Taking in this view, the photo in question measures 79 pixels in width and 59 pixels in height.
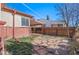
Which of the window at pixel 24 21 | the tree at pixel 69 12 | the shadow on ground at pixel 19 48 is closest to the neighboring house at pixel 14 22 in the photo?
the window at pixel 24 21

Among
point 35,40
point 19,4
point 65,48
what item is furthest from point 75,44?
point 19,4

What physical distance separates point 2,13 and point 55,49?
30.7 inches

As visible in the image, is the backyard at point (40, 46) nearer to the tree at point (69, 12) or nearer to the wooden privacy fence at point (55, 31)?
the wooden privacy fence at point (55, 31)

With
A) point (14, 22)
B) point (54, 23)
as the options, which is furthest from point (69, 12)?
point (14, 22)

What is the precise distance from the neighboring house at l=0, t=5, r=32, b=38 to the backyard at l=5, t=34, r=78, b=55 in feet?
0.25

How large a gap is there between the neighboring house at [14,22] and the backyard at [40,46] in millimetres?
76

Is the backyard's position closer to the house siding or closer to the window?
the house siding

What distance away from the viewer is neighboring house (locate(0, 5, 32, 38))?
398cm

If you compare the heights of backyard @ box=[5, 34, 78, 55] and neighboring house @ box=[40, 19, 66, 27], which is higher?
neighboring house @ box=[40, 19, 66, 27]

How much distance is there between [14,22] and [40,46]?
1.41ft

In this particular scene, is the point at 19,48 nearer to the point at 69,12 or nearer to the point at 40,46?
the point at 40,46

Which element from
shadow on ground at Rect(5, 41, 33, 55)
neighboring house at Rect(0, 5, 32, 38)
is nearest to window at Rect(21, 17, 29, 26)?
neighboring house at Rect(0, 5, 32, 38)

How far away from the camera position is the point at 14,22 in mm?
3994

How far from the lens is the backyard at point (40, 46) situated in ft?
13.1
